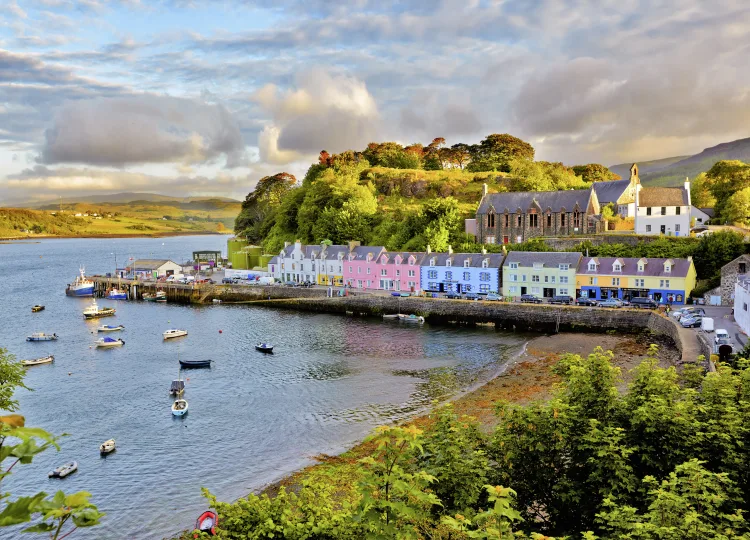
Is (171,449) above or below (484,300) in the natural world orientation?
below

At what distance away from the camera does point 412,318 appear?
61.8 m

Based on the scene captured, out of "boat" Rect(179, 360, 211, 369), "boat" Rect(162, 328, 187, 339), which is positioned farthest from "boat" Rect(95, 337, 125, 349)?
"boat" Rect(179, 360, 211, 369)

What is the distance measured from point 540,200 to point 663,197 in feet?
54.4

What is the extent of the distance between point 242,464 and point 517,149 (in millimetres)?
114590

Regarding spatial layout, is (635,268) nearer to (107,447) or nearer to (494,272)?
(494,272)

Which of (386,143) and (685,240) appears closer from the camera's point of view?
(685,240)

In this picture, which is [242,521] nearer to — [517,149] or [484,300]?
[484,300]

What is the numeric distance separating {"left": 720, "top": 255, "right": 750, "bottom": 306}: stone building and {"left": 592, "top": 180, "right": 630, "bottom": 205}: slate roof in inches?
1194

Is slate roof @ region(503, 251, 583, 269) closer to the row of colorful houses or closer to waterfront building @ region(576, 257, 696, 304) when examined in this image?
the row of colorful houses

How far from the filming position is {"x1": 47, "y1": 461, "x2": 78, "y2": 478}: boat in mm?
25078

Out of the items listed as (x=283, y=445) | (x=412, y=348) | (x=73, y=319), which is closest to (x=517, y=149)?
(x=412, y=348)

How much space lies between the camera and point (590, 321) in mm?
54469

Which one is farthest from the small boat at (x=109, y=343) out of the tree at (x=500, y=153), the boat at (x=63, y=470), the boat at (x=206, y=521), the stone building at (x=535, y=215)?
the tree at (x=500, y=153)

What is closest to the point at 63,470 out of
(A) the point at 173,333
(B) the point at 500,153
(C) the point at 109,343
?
(C) the point at 109,343
